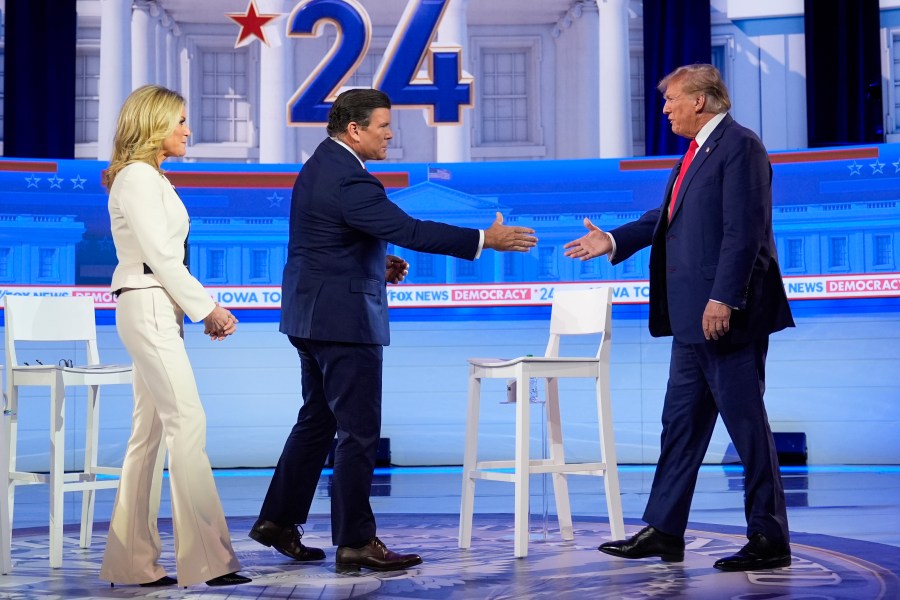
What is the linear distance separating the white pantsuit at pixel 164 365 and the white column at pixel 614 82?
4336mm

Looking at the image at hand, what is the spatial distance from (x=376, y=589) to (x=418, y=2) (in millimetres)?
4610

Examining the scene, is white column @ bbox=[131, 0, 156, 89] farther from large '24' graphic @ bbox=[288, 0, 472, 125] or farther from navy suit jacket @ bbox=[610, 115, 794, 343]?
navy suit jacket @ bbox=[610, 115, 794, 343]

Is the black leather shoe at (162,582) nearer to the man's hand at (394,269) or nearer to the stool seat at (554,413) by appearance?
the stool seat at (554,413)

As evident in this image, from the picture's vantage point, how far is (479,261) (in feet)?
21.7

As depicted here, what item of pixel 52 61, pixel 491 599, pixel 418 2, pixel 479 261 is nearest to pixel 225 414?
pixel 479 261

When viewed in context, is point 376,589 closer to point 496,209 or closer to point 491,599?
point 491,599

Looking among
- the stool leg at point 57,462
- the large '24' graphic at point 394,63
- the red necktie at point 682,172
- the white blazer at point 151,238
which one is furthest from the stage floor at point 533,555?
the large '24' graphic at point 394,63

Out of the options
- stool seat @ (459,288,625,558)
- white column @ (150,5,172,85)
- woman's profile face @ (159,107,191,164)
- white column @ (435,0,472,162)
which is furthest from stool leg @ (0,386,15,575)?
white column @ (150,5,172,85)

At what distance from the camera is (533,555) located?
3.32 m

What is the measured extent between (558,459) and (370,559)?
101cm

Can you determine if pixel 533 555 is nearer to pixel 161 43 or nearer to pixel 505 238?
pixel 505 238

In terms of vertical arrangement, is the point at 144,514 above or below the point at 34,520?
above

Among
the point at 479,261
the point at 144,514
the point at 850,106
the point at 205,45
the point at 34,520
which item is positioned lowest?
the point at 34,520

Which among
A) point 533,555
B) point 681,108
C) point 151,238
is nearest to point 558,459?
point 533,555
